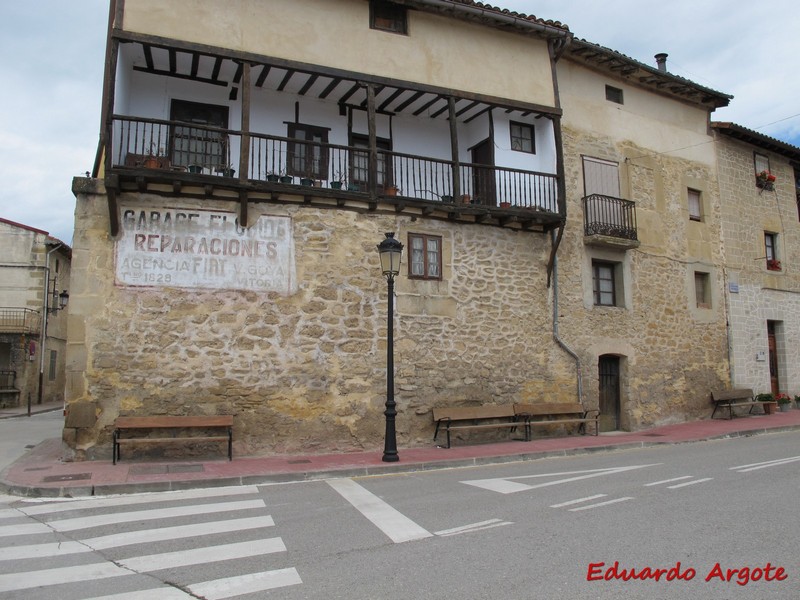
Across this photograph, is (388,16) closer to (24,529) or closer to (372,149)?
(372,149)

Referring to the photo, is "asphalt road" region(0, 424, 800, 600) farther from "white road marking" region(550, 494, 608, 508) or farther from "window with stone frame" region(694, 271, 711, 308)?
"window with stone frame" region(694, 271, 711, 308)

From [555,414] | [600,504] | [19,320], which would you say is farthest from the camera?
[19,320]

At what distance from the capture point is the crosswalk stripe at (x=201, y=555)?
5141mm

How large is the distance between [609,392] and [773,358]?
7.62 metres

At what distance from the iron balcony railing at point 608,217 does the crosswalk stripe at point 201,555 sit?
1189 cm

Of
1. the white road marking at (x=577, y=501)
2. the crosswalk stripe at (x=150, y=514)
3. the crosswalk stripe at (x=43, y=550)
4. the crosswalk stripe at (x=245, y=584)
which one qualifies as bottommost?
the crosswalk stripe at (x=43, y=550)

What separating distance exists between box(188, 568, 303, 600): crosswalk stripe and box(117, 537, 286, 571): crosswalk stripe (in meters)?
0.56

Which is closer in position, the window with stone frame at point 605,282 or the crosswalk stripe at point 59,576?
the crosswalk stripe at point 59,576

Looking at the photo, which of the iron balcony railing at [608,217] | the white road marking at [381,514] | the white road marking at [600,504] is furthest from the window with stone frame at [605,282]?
the white road marking at [381,514]

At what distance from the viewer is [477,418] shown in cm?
1302

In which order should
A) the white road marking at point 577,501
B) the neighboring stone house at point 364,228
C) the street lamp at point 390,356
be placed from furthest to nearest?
the neighboring stone house at point 364,228, the street lamp at point 390,356, the white road marking at point 577,501

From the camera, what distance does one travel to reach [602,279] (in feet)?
52.5

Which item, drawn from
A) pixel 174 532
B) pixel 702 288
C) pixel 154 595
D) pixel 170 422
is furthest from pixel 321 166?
pixel 702 288

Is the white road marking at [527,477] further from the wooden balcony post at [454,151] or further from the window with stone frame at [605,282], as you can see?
the window with stone frame at [605,282]
